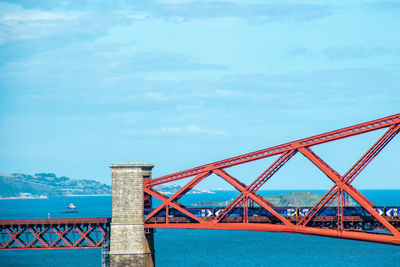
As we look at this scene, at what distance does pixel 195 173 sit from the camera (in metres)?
89.7

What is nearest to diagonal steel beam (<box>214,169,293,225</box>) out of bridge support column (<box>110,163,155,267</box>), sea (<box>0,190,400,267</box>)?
bridge support column (<box>110,163,155,267</box>)

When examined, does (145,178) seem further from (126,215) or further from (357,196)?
(357,196)

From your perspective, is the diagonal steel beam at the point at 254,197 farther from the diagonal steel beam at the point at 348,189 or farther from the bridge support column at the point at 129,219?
the bridge support column at the point at 129,219

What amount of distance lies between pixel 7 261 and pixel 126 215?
261ft

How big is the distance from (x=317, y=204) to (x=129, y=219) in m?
21.9

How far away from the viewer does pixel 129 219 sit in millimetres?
89125

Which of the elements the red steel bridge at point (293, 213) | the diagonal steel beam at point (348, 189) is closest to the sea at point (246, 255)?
the red steel bridge at point (293, 213)

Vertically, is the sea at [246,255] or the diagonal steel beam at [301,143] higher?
the diagonal steel beam at [301,143]

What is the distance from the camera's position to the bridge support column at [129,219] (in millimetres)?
88312

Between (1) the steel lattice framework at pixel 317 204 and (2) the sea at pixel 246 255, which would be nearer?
(1) the steel lattice framework at pixel 317 204

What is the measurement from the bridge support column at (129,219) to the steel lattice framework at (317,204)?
5.42 ft

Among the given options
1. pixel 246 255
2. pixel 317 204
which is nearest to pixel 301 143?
pixel 317 204

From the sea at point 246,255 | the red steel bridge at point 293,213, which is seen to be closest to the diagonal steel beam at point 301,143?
the red steel bridge at point 293,213

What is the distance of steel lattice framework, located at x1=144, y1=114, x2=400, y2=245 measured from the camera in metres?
80.3
